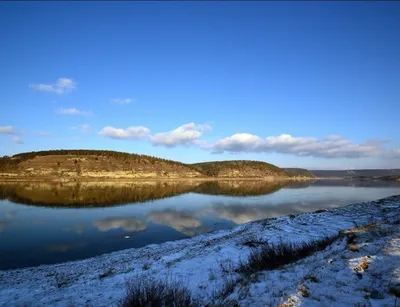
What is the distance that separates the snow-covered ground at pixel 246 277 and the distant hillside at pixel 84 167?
106524 mm

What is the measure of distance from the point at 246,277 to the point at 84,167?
12297cm

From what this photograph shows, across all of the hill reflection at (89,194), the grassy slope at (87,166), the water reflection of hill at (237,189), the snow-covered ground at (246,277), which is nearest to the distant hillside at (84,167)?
the grassy slope at (87,166)

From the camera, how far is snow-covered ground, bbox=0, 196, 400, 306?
20.0ft

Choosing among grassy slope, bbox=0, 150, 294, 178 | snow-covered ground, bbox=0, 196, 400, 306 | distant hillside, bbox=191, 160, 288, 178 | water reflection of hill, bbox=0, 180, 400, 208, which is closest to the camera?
snow-covered ground, bbox=0, 196, 400, 306

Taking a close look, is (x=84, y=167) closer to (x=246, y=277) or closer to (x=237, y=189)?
(x=237, y=189)

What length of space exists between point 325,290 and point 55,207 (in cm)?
3479

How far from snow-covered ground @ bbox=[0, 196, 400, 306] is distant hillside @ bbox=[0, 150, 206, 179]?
10652cm

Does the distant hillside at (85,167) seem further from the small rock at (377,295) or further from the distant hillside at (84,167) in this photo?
the small rock at (377,295)

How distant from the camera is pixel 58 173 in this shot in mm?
112562

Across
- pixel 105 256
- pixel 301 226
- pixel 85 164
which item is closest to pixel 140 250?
pixel 105 256

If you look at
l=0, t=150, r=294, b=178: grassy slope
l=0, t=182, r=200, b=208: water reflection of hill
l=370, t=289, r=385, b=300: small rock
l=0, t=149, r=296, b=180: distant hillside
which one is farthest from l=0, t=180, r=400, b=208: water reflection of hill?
l=0, t=150, r=294, b=178: grassy slope

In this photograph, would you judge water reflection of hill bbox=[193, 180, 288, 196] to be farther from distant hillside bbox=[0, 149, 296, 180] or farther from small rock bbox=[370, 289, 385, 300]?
distant hillside bbox=[0, 149, 296, 180]

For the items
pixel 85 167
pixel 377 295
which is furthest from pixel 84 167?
pixel 377 295

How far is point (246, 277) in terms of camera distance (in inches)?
316
